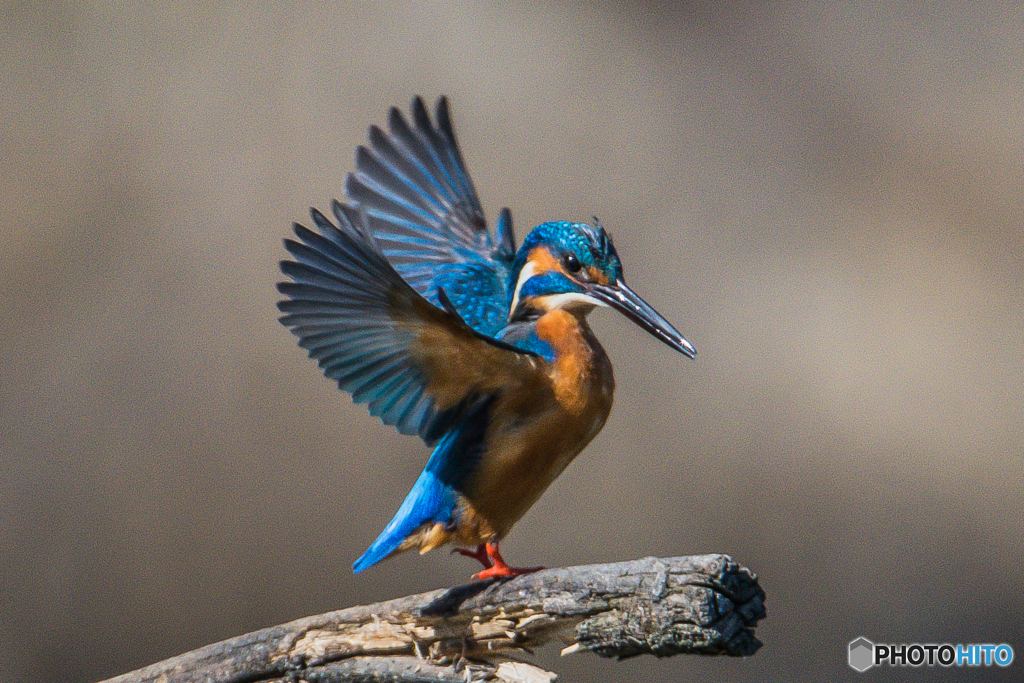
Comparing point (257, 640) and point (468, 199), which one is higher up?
point (468, 199)

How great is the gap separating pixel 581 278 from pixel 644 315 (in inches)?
4.5

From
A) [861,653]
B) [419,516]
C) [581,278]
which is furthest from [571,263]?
[861,653]

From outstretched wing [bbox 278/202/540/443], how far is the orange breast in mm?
41

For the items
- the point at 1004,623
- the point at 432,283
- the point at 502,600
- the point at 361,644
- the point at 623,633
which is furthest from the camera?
the point at 1004,623

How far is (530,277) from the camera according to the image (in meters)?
1.49

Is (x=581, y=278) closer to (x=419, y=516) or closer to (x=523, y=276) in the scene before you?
(x=523, y=276)

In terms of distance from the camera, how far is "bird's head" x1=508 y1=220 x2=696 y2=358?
1393 millimetres

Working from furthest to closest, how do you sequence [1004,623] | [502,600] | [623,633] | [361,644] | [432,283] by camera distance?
1. [1004,623]
2. [432,283]
3. [361,644]
4. [502,600]
5. [623,633]

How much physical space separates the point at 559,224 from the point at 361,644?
0.69m

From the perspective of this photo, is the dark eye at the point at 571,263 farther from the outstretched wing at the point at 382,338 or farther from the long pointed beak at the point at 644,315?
the outstretched wing at the point at 382,338

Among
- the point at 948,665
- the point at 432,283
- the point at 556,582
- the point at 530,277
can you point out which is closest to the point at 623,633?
the point at 556,582

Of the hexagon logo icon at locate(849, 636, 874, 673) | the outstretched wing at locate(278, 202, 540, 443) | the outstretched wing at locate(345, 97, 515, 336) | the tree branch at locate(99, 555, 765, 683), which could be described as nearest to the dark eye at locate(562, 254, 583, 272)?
the outstretched wing at locate(278, 202, 540, 443)

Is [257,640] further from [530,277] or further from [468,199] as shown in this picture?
[468,199]

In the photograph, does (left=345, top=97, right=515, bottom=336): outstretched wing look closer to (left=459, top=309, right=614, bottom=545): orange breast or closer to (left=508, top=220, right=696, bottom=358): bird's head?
(left=508, top=220, right=696, bottom=358): bird's head
